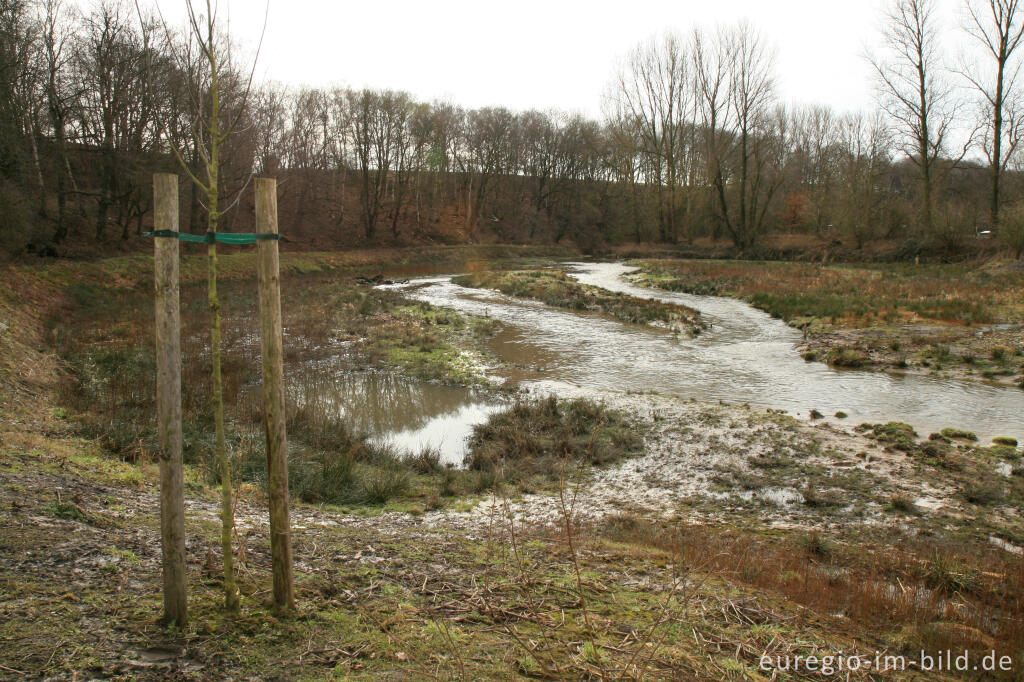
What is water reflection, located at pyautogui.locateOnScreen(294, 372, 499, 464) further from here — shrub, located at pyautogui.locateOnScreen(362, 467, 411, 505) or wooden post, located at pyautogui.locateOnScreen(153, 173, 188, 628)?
wooden post, located at pyautogui.locateOnScreen(153, 173, 188, 628)

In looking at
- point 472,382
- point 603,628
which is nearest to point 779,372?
point 472,382

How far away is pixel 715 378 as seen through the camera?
45.1 ft

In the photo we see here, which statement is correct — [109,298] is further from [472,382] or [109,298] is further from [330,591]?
[330,591]

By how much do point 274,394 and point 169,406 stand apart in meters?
0.55

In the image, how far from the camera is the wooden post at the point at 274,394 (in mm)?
3434

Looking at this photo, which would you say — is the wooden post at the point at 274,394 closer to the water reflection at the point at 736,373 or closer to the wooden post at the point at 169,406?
the wooden post at the point at 169,406

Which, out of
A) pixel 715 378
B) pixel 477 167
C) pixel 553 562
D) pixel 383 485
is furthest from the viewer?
pixel 477 167

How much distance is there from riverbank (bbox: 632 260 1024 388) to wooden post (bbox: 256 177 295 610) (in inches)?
581

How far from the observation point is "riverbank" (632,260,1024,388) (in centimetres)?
1433

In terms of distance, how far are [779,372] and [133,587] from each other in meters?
13.9

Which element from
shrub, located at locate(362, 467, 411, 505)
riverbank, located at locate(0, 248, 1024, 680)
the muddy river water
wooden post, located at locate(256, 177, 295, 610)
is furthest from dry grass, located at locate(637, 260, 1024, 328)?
wooden post, located at locate(256, 177, 295, 610)

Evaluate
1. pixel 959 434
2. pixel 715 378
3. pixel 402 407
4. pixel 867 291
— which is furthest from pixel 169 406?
pixel 867 291

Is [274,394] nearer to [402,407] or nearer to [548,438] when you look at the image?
[548,438]

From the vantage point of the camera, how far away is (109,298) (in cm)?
2308
